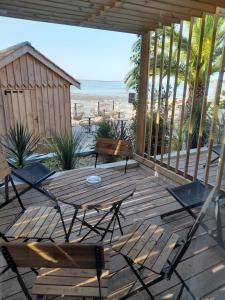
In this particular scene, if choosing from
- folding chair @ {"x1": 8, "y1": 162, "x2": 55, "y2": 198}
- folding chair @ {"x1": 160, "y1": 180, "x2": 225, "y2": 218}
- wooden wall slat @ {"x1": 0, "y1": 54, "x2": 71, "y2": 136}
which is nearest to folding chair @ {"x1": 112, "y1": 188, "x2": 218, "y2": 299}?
folding chair @ {"x1": 160, "y1": 180, "x2": 225, "y2": 218}

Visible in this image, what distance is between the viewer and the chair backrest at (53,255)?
1.08 metres

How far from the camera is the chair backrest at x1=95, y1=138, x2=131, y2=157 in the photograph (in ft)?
11.1

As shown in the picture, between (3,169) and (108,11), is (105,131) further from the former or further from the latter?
(3,169)

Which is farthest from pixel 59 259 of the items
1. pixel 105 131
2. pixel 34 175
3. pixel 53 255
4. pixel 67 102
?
pixel 67 102

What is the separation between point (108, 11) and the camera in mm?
2820

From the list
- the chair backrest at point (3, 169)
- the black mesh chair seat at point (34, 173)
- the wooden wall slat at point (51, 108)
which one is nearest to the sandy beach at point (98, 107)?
the wooden wall slat at point (51, 108)

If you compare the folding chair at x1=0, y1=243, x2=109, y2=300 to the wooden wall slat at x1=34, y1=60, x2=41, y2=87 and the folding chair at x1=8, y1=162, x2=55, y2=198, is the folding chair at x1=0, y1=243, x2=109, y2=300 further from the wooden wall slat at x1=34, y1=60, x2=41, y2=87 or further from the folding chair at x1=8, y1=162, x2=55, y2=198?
A: the wooden wall slat at x1=34, y1=60, x2=41, y2=87

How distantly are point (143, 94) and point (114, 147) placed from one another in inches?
49.9

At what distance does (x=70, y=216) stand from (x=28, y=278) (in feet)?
3.02

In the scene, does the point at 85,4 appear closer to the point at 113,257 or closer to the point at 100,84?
the point at 113,257

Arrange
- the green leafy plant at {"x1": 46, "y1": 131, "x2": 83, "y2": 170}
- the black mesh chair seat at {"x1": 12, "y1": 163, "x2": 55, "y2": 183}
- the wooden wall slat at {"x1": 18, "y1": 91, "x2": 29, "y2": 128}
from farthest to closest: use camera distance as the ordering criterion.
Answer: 1. the wooden wall slat at {"x1": 18, "y1": 91, "x2": 29, "y2": 128}
2. the green leafy plant at {"x1": 46, "y1": 131, "x2": 83, "y2": 170}
3. the black mesh chair seat at {"x1": 12, "y1": 163, "x2": 55, "y2": 183}

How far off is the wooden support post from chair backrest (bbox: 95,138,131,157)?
0.94 meters

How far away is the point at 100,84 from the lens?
136 ft

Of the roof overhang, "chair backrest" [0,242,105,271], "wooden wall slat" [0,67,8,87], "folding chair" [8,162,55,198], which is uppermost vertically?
the roof overhang
